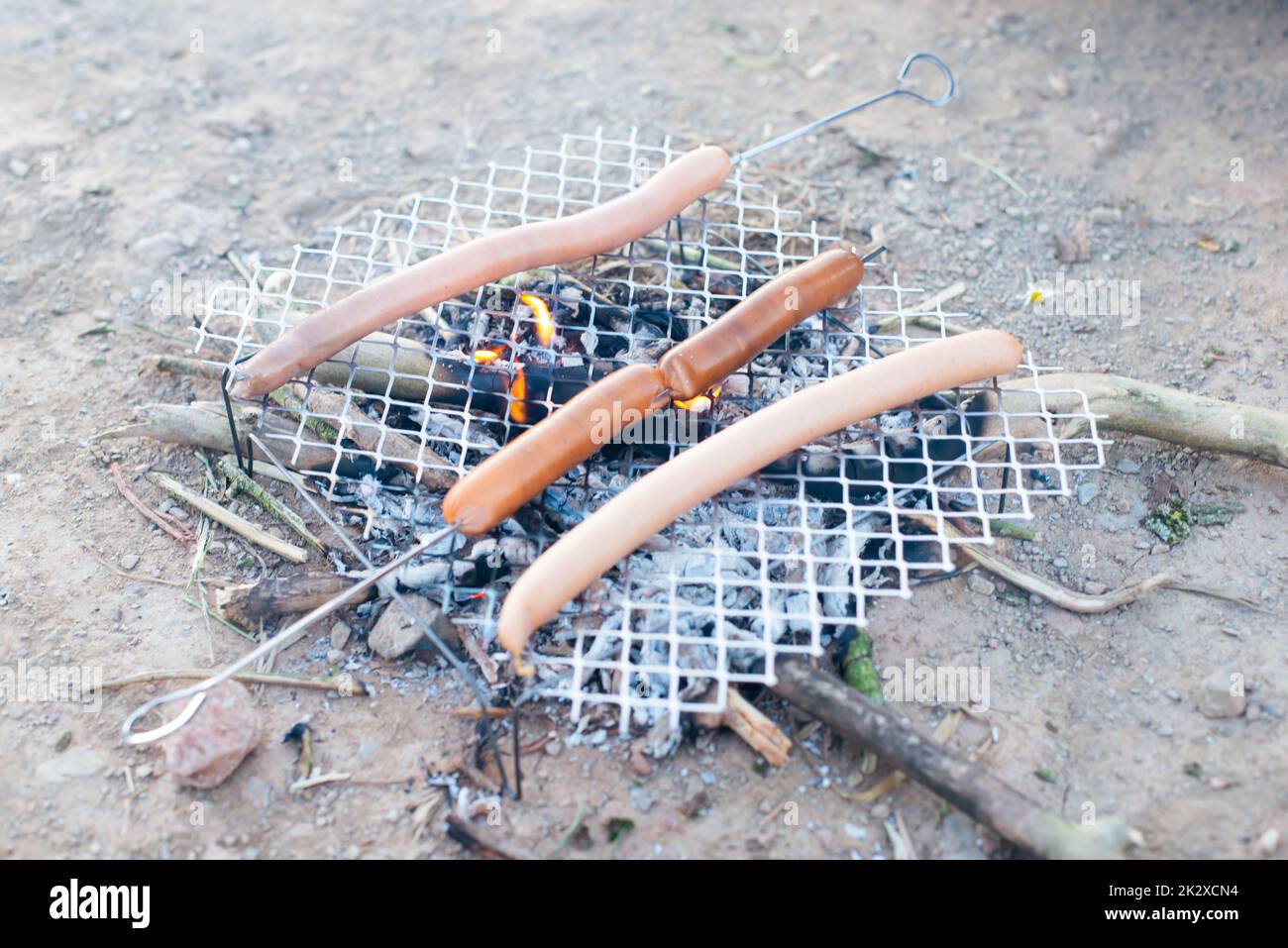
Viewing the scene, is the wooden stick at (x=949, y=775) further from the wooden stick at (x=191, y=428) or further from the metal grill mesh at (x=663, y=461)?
the wooden stick at (x=191, y=428)

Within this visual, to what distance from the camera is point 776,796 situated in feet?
12.4

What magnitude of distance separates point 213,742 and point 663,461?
2189 millimetres

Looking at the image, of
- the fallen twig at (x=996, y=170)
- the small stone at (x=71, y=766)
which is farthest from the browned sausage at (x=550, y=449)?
the fallen twig at (x=996, y=170)

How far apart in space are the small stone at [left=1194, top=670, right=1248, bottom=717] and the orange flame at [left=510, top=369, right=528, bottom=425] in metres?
3.07

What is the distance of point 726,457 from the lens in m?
3.96

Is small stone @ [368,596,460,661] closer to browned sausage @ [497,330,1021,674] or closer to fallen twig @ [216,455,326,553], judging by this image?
browned sausage @ [497,330,1021,674]

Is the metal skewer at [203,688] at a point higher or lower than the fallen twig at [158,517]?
higher

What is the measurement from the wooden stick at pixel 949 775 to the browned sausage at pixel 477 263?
2219 millimetres

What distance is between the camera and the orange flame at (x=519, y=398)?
182 inches

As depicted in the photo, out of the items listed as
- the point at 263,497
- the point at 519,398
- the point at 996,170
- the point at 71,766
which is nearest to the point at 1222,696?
the point at 519,398

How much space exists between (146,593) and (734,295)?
3.17 m

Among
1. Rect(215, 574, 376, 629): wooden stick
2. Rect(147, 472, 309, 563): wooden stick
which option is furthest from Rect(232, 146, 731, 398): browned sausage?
Rect(215, 574, 376, 629): wooden stick

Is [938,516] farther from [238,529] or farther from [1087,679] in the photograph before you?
[238,529]
